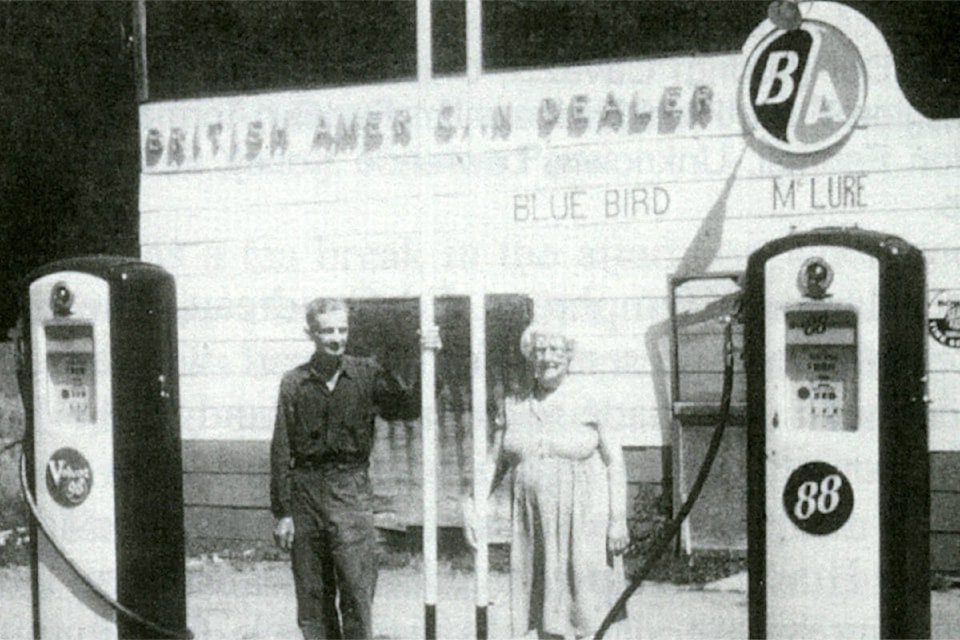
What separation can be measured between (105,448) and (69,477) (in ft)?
0.77

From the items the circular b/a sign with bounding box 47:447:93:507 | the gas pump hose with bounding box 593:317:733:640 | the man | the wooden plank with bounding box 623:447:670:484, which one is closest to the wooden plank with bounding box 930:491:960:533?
the wooden plank with bounding box 623:447:670:484

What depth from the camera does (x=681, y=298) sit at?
8141 millimetres

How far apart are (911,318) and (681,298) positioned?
3437 mm

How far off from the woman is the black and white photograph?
14mm

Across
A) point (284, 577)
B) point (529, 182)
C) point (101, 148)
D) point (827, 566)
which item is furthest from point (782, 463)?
point (101, 148)

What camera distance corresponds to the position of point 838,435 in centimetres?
479

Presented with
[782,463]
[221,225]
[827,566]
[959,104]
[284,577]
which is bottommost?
[284,577]

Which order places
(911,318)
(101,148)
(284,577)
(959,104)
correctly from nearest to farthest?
(911,318) < (959,104) < (284,577) < (101,148)

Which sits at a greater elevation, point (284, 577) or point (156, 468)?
point (156, 468)

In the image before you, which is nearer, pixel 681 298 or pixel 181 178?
pixel 681 298

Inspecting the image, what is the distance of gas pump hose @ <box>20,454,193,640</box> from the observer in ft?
18.4

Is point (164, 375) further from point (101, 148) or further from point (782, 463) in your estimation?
point (101, 148)

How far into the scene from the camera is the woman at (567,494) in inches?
220

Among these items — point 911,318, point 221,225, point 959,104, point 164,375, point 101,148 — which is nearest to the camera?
point 911,318
